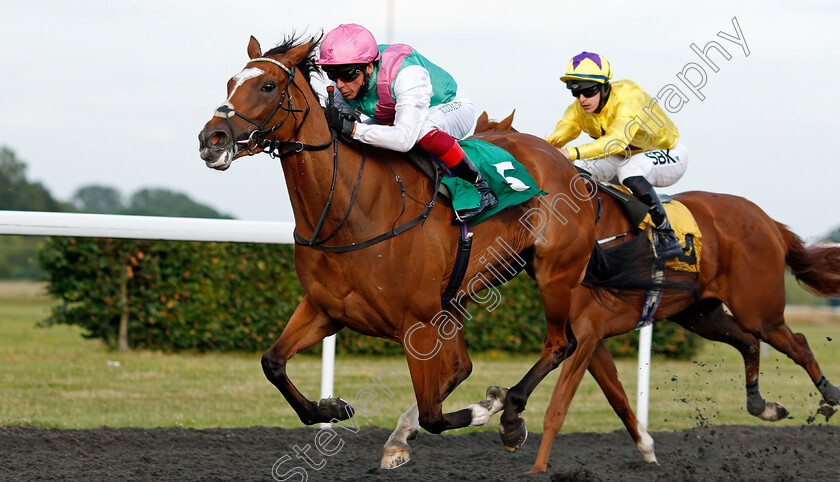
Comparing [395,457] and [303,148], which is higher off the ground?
[303,148]

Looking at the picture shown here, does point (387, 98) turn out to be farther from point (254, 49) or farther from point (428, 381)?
point (428, 381)

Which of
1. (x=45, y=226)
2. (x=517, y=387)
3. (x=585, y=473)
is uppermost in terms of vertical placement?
(x=45, y=226)

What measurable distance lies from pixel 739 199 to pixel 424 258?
296cm

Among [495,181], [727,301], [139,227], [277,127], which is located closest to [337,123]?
[277,127]

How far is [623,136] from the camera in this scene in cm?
463

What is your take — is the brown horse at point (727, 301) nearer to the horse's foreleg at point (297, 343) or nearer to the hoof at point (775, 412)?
the hoof at point (775, 412)

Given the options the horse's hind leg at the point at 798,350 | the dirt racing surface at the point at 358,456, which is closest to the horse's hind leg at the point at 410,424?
the dirt racing surface at the point at 358,456

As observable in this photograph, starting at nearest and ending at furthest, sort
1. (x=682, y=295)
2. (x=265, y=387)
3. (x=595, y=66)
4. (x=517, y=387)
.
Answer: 1. (x=517, y=387)
2. (x=595, y=66)
3. (x=682, y=295)
4. (x=265, y=387)

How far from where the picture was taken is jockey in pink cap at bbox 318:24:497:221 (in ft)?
10.5

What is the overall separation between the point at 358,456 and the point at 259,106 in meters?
2.41

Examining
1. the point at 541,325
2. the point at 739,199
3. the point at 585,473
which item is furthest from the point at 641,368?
the point at 541,325

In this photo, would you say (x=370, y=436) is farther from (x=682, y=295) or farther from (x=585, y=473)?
(x=682, y=295)

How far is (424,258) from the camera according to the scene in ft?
10.7

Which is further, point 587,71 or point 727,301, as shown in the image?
point 727,301
